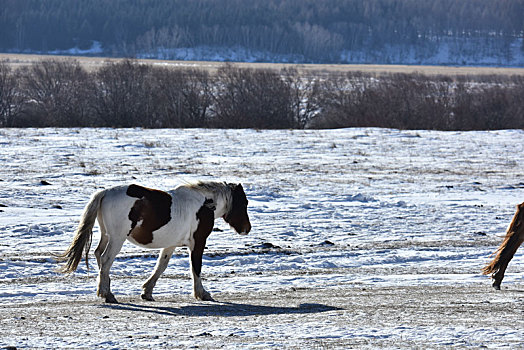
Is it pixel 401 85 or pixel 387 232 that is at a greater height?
pixel 401 85

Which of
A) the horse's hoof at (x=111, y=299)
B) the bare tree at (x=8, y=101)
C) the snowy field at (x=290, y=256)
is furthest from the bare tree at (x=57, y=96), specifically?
the horse's hoof at (x=111, y=299)

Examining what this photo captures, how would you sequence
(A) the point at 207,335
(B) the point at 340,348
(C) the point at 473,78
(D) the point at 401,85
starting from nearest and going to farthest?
(B) the point at 340,348
(A) the point at 207,335
(D) the point at 401,85
(C) the point at 473,78

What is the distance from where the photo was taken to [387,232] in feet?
41.6

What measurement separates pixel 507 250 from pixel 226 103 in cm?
3185

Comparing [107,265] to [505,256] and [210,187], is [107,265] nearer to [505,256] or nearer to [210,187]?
[210,187]

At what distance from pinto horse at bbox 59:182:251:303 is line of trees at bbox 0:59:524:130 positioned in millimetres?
28872

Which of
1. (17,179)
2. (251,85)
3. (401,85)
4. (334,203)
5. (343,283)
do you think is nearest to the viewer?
(343,283)

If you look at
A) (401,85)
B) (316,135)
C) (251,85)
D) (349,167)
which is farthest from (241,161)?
(401,85)

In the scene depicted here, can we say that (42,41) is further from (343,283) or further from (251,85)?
(343,283)

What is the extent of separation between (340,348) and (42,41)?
5213 inches

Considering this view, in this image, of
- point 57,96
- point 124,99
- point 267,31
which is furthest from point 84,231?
point 267,31

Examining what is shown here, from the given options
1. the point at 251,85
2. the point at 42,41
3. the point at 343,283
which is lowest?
the point at 343,283

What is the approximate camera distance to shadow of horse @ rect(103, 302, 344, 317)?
740 centimetres

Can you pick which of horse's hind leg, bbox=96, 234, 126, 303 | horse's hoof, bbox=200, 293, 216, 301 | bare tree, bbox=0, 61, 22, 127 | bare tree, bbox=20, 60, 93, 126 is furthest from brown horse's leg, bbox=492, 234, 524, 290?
bare tree, bbox=0, 61, 22, 127
